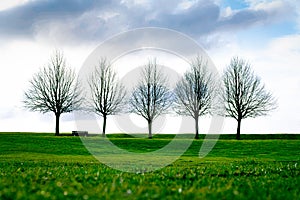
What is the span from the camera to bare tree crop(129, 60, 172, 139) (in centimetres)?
6581

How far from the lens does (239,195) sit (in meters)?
7.16

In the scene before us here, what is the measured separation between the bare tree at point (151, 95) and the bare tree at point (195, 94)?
230 cm

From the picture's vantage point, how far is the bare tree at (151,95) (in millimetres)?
65812

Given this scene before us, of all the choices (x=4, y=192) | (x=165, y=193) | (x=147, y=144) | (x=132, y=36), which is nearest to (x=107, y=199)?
(x=165, y=193)

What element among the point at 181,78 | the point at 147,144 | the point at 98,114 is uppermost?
the point at 181,78

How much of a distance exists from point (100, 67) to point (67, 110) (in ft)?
30.5

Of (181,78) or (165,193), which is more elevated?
(181,78)

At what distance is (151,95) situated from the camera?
6650 centimetres

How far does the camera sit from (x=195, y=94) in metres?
65.0

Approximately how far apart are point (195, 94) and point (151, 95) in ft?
24.1

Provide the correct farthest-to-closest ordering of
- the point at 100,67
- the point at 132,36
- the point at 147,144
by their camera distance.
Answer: the point at 100,67, the point at 147,144, the point at 132,36

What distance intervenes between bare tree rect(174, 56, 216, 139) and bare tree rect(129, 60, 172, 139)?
2.30 metres

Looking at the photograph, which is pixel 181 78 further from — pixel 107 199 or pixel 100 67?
pixel 107 199

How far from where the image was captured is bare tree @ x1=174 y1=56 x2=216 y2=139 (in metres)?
64.3
